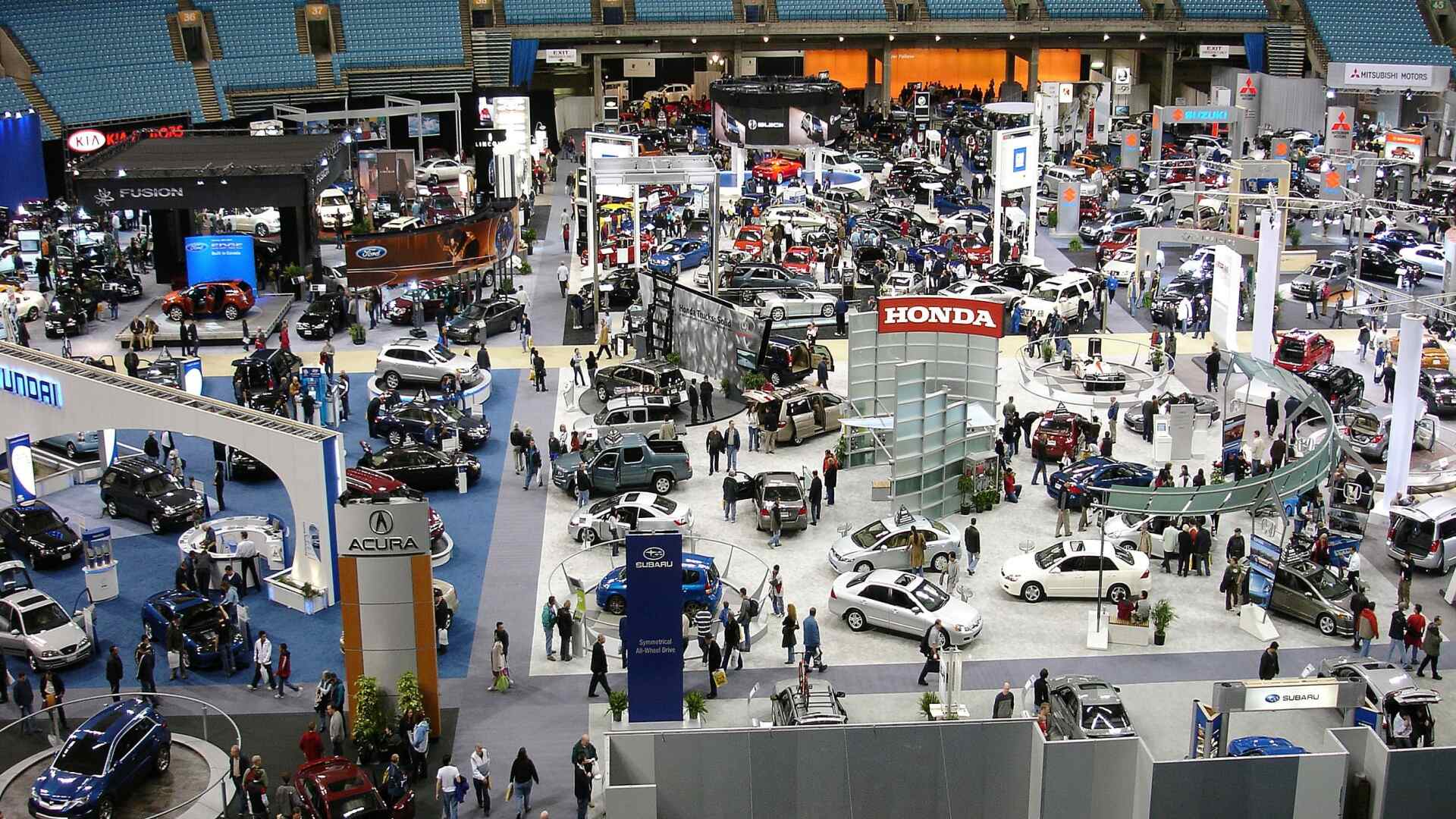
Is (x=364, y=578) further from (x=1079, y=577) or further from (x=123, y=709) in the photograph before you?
(x=1079, y=577)

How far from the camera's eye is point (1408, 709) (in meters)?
24.7

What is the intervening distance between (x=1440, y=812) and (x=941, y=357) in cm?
1688

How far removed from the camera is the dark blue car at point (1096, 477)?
113ft

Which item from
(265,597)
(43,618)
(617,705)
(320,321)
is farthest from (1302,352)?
(43,618)

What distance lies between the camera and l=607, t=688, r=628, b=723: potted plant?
84.5 feet

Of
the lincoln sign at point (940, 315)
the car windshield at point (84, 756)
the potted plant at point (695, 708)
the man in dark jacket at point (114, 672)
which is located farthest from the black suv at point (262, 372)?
the potted plant at point (695, 708)

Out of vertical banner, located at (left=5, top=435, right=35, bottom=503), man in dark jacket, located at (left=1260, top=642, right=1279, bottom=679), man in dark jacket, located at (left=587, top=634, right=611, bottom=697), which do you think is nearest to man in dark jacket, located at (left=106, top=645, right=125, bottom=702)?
man in dark jacket, located at (left=587, top=634, right=611, bottom=697)

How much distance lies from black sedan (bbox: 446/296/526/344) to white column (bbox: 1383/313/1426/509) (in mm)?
25516

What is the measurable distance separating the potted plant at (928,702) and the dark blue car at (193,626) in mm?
11594

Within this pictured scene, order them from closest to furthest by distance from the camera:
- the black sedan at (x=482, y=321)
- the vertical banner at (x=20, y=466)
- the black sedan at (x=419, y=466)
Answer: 1. the vertical banner at (x=20, y=466)
2. the black sedan at (x=419, y=466)
3. the black sedan at (x=482, y=321)

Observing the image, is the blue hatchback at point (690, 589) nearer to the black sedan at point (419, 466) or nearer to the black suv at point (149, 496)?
the black sedan at point (419, 466)

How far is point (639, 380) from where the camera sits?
41.6m

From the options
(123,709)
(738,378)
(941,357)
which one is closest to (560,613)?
(123,709)

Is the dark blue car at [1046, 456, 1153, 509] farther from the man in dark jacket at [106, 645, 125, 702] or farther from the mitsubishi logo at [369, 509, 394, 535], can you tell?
the man in dark jacket at [106, 645, 125, 702]
